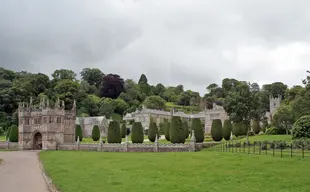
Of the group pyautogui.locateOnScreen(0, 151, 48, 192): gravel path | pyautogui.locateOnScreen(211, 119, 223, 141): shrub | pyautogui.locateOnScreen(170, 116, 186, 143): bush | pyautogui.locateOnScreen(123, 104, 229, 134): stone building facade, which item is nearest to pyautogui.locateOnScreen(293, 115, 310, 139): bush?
pyautogui.locateOnScreen(211, 119, 223, 141): shrub

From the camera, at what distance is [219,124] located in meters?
64.9

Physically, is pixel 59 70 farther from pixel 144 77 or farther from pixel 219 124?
pixel 219 124

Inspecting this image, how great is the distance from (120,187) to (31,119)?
52400 millimetres

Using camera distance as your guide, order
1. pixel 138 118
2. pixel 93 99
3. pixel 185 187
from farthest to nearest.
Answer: pixel 93 99 < pixel 138 118 < pixel 185 187

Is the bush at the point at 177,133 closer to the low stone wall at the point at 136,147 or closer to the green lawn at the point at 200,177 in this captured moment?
the low stone wall at the point at 136,147

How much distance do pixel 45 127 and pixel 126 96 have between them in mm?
86224

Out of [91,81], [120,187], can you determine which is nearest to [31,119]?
[120,187]

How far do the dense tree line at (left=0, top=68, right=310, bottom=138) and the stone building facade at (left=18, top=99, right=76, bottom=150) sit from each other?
30656 millimetres

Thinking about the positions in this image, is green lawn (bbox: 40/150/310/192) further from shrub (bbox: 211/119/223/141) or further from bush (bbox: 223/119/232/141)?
bush (bbox: 223/119/232/141)

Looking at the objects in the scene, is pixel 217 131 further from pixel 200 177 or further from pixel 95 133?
pixel 200 177

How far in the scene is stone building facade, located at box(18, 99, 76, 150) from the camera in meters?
68.2

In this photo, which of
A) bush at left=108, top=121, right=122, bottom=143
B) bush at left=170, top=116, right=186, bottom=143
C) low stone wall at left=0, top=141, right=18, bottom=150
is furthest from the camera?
low stone wall at left=0, top=141, right=18, bottom=150

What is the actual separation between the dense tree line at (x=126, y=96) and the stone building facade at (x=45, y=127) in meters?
30.7

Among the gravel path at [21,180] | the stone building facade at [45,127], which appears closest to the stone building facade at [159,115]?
the stone building facade at [45,127]
